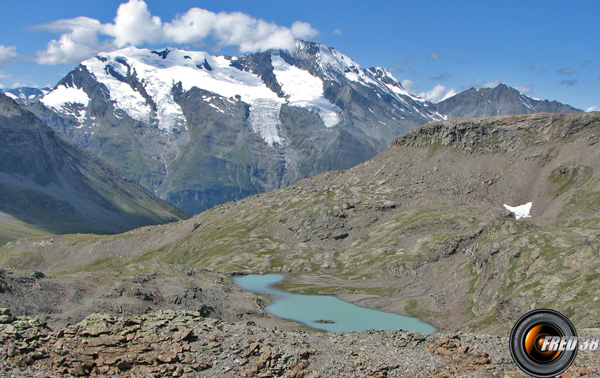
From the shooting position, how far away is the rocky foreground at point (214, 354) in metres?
48.3

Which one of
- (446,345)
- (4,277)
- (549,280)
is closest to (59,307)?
(4,277)

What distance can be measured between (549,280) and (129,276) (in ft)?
358

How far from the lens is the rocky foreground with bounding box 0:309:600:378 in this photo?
48312 mm

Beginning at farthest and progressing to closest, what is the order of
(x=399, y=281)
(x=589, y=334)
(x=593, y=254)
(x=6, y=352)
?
(x=399, y=281), (x=593, y=254), (x=589, y=334), (x=6, y=352)

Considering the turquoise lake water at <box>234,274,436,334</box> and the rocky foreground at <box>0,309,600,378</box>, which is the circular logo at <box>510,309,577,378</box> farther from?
the turquoise lake water at <box>234,274,436,334</box>

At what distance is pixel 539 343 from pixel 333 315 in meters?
123

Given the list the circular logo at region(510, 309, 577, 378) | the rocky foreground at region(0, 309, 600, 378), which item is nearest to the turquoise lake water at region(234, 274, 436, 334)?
the rocky foreground at region(0, 309, 600, 378)

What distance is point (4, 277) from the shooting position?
110 meters

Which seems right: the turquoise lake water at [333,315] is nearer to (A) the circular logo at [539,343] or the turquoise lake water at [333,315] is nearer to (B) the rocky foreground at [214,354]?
(B) the rocky foreground at [214,354]

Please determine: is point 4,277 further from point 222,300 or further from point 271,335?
point 271,335

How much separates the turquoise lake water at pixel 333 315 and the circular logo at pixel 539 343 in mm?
100464

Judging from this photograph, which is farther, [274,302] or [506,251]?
[274,302]

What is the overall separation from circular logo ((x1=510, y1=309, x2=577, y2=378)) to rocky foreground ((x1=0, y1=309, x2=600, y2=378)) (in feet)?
42.6

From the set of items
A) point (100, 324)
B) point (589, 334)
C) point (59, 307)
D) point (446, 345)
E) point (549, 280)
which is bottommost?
point (59, 307)
